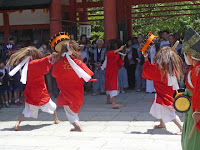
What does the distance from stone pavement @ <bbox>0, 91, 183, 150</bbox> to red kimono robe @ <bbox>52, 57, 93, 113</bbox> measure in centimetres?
53

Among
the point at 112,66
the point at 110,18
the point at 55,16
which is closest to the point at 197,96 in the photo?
the point at 112,66

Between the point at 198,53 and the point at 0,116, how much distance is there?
614 cm

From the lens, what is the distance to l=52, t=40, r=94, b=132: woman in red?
6.53 meters

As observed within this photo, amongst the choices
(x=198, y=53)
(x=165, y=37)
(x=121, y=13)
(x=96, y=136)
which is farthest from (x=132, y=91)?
(x=198, y=53)

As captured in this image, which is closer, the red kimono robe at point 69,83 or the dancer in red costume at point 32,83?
the red kimono robe at point 69,83

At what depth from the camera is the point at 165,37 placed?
1060cm

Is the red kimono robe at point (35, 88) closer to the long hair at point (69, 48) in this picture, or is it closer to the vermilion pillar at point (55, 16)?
the long hair at point (69, 48)

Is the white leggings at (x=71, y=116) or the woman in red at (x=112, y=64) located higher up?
the woman in red at (x=112, y=64)

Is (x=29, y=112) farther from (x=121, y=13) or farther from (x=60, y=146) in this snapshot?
(x=121, y=13)

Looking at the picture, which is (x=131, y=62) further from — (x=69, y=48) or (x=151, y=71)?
(x=151, y=71)

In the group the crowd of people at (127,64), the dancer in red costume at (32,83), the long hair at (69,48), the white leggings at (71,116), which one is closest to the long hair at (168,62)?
the long hair at (69,48)

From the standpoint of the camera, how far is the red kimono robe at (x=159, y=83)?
620 centimetres

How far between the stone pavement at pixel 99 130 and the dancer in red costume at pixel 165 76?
14.7 inches

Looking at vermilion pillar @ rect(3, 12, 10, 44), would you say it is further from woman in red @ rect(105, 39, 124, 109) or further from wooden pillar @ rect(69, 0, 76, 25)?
woman in red @ rect(105, 39, 124, 109)
